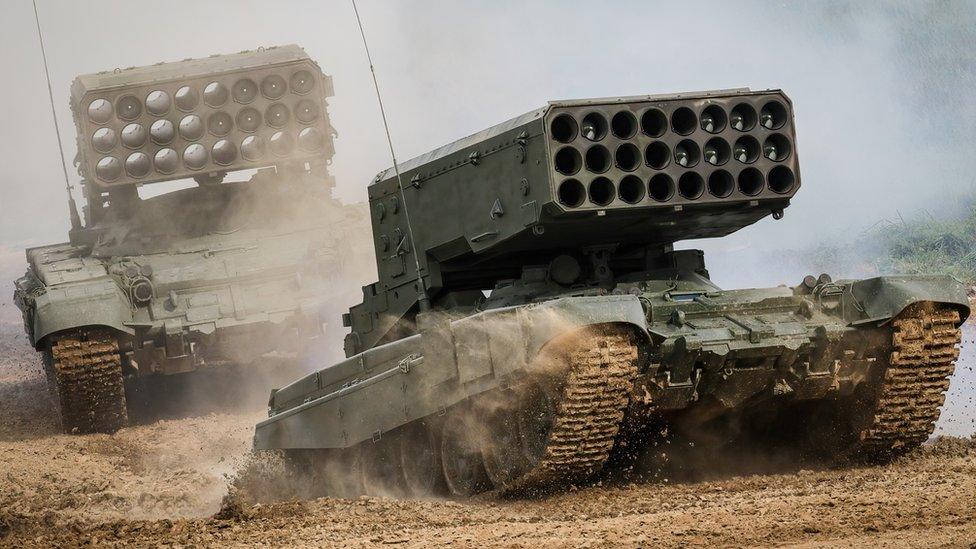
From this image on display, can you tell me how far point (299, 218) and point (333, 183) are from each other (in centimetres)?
97

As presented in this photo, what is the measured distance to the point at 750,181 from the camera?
10.8 meters

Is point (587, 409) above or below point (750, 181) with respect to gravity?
below

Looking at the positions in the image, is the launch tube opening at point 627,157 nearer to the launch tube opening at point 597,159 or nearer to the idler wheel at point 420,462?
the launch tube opening at point 597,159

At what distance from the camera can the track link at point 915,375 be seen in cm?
1007

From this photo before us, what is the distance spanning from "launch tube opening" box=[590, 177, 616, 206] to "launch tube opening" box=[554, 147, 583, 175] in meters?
0.15

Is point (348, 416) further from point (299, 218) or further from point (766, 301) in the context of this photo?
point (299, 218)

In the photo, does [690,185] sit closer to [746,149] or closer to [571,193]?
[746,149]

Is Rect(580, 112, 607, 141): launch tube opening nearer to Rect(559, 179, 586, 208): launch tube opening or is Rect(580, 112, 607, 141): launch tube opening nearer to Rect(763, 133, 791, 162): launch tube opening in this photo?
Rect(559, 179, 586, 208): launch tube opening

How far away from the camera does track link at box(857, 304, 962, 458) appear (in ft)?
33.0

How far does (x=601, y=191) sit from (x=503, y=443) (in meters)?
1.80

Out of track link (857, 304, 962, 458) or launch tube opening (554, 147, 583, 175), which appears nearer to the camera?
track link (857, 304, 962, 458)

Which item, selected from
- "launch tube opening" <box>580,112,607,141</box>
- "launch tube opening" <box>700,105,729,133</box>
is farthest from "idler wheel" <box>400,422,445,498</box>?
"launch tube opening" <box>700,105,729,133</box>

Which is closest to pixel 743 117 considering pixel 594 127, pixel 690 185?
pixel 690 185

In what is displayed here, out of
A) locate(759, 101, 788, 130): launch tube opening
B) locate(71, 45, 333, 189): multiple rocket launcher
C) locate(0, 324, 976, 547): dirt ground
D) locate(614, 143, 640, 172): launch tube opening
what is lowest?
locate(0, 324, 976, 547): dirt ground
